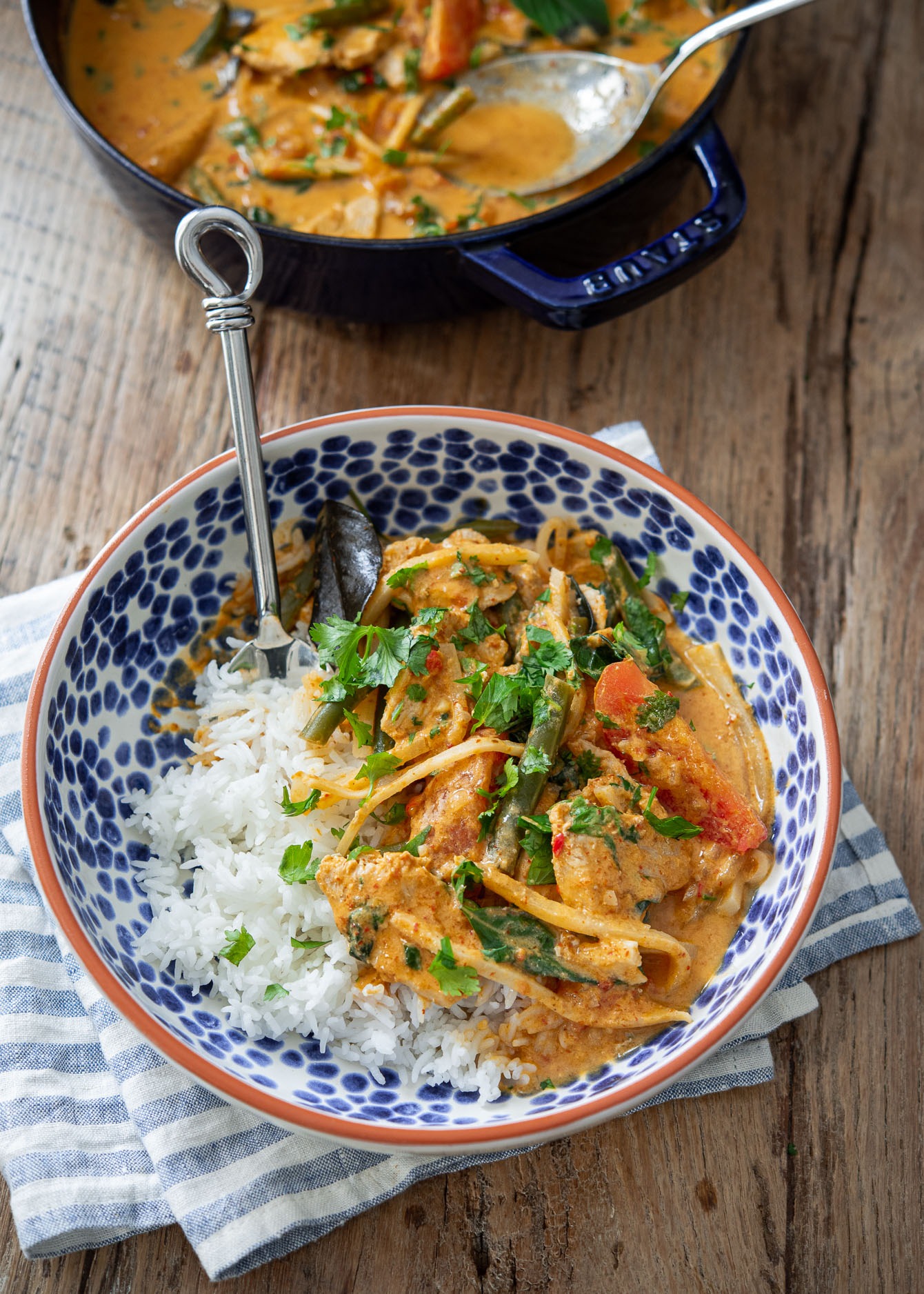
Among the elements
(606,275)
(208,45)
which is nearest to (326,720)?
(606,275)

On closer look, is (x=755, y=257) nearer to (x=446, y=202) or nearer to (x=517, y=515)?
(x=446, y=202)

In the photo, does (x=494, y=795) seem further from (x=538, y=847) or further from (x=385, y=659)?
(x=385, y=659)

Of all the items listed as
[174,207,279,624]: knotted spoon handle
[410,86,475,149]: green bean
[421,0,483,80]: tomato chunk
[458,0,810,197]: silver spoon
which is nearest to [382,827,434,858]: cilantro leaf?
[174,207,279,624]: knotted spoon handle

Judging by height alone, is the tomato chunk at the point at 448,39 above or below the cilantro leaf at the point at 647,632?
above

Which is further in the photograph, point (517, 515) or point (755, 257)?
point (755, 257)

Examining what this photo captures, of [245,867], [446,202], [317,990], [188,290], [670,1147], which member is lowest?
[670,1147]

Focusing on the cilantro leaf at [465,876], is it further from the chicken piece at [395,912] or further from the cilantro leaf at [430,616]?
the cilantro leaf at [430,616]

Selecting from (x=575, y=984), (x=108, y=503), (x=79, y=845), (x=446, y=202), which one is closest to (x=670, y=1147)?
(x=575, y=984)

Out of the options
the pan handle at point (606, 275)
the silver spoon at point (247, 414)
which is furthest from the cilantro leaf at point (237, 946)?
the pan handle at point (606, 275)

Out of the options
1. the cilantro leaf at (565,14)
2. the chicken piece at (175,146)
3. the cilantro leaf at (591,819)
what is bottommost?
the cilantro leaf at (591,819)
